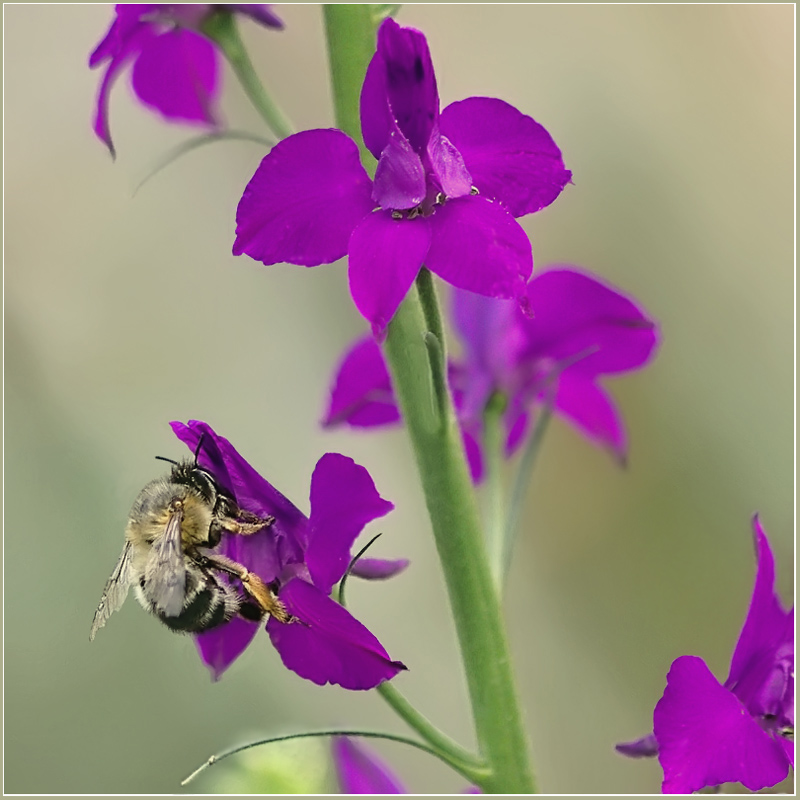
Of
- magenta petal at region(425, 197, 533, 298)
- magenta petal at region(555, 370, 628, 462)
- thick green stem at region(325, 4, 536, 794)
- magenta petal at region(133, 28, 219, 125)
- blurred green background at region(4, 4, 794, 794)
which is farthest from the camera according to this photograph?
blurred green background at region(4, 4, 794, 794)

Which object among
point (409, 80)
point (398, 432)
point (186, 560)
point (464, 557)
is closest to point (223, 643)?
point (186, 560)

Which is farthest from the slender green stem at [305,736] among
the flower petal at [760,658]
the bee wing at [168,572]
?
the flower petal at [760,658]

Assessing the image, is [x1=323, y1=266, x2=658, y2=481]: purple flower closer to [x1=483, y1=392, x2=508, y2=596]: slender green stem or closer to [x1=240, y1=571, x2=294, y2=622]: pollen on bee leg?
[x1=483, y1=392, x2=508, y2=596]: slender green stem

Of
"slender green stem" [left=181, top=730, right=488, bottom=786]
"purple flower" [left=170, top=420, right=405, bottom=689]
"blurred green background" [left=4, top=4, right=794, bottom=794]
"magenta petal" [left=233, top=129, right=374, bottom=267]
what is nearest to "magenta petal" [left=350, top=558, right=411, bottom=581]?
"purple flower" [left=170, top=420, right=405, bottom=689]

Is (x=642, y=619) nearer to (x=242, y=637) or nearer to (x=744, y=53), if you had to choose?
(x=744, y=53)

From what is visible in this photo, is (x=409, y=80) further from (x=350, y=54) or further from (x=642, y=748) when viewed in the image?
(x=642, y=748)

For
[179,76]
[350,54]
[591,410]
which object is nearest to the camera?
[350,54]

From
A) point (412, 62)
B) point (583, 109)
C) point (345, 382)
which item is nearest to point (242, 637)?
point (345, 382)
